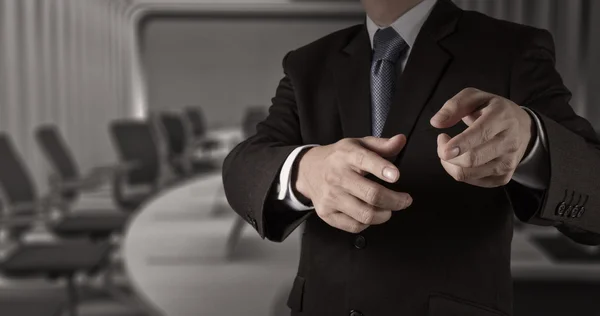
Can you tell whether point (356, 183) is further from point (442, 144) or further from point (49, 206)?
point (49, 206)

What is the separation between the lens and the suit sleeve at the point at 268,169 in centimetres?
83

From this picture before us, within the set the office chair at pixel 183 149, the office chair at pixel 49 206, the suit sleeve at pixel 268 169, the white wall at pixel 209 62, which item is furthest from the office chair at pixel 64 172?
the white wall at pixel 209 62

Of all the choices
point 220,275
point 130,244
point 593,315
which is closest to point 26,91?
point 130,244

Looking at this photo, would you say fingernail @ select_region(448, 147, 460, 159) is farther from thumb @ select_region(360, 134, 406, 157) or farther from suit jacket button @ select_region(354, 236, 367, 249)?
suit jacket button @ select_region(354, 236, 367, 249)

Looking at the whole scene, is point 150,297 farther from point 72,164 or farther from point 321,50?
point 72,164

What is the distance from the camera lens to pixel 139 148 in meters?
5.47

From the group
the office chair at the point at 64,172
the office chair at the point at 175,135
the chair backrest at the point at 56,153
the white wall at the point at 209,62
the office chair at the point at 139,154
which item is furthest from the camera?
the white wall at the point at 209,62

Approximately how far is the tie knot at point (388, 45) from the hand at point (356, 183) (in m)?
0.19

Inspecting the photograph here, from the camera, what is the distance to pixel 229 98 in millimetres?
13352

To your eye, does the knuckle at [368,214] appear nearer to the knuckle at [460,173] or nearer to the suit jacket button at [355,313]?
the knuckle at [460,173]

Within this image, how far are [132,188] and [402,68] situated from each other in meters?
4.72

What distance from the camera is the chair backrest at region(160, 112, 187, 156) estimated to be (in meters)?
7.38

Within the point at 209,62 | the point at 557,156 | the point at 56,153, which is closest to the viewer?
the point at 557,156

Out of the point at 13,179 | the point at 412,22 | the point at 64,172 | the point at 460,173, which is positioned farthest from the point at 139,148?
the point at 460,173
